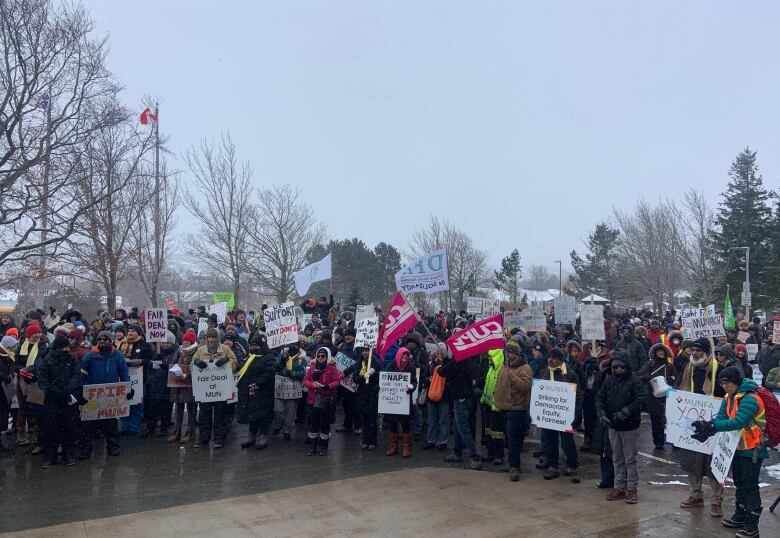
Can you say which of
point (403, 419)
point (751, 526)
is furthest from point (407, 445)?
point (751, 526)

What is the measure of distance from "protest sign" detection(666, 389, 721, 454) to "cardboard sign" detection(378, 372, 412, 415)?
3.79 metres

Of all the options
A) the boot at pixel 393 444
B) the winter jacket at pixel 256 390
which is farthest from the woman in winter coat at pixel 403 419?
the winter jacket at pixel 256 390

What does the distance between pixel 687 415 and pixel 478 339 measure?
118 inches

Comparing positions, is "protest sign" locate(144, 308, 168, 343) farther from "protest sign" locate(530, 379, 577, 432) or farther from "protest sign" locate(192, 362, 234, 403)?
"protest sign" locate(530, 379, 577, 432)

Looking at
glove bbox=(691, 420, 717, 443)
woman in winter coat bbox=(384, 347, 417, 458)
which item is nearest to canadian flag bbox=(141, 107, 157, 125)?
woman in winter coat bbox=(384, 347, 417, 458)

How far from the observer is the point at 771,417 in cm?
674

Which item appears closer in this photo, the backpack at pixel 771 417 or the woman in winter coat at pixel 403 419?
the backpack at pixel 771 417

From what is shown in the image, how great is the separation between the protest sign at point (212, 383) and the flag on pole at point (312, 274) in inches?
317

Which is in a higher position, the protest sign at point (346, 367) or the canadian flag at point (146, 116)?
the canadian flag at point (146, 116)

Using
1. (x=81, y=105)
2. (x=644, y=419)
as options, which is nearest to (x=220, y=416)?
(x=644, y=419)

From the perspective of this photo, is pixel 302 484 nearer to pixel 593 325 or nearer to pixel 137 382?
pixel 137 382

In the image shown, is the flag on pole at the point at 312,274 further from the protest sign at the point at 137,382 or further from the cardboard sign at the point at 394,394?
the cardboard sign at the point at 394,394

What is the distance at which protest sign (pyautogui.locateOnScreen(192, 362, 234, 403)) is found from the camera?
1048 centimetres

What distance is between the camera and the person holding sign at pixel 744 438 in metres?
6.62
